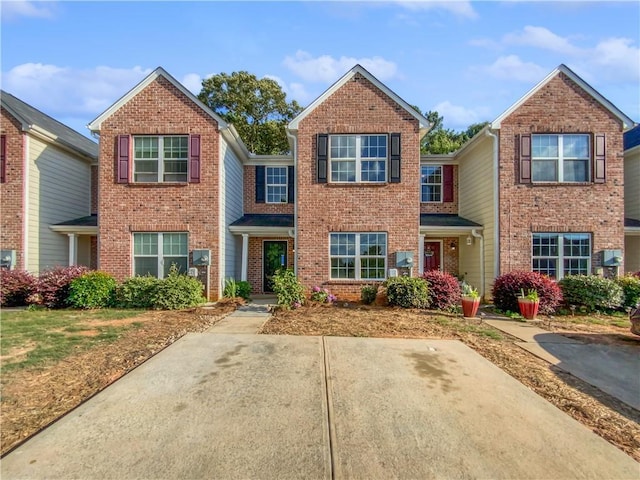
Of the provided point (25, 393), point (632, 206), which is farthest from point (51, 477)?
point (632, 206)

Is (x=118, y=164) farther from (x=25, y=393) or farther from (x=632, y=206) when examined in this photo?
(x=632, y=206)

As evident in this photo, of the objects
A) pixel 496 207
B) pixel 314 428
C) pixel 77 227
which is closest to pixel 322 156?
pixel 496 207

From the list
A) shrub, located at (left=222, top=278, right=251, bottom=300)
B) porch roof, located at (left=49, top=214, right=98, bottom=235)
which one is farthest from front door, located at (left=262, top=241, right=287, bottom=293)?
porch roof, located at (left=49, top=214, right=98, bottom=235)

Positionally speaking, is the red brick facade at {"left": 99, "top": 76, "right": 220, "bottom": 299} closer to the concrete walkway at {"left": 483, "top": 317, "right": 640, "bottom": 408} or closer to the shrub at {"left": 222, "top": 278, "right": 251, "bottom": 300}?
the shrub at {"left": 222, "top": 278, "right": 251, "bottom": 300}

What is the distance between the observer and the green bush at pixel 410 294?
32.3 feet

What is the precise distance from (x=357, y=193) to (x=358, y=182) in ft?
1.16

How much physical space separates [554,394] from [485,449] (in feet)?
6.38

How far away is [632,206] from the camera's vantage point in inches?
514

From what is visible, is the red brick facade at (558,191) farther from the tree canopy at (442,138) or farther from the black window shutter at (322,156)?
the tree canopy at (442,138)

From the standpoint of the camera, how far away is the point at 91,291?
32.6 feet

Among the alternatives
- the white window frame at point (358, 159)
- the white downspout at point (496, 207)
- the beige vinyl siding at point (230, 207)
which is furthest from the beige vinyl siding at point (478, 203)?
the beige vinyl siding at point (230, 207)

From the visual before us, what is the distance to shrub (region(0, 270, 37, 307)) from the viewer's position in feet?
34.9

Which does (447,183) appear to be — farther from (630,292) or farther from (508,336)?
(508,336)

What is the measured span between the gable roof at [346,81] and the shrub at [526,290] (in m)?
5.29
